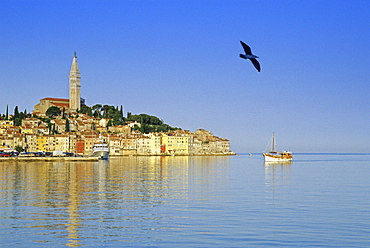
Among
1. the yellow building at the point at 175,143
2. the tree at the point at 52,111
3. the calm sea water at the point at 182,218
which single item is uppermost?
the tree at the point at 52,111

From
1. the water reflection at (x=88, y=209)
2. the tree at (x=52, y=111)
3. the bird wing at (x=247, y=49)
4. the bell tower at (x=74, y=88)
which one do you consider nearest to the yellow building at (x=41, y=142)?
the tree at (x=52, y=111)

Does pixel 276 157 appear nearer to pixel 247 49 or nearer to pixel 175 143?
pixel 175 143

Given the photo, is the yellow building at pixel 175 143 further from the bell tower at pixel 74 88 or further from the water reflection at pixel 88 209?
the water reflection at pixel 88 209

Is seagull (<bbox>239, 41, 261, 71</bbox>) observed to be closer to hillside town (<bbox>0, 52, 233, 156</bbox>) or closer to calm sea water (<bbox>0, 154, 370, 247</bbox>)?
calm sea water (<bbox>0, 154, 370, 247</bbox>)

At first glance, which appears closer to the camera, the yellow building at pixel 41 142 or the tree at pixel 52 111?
the yellow building at pixel 41 142

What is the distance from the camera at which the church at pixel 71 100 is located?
119125mm

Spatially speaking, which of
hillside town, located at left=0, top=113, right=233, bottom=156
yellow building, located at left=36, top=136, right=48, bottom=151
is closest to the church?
hillside town, located at left=0, top=113, right=233, bottom=156

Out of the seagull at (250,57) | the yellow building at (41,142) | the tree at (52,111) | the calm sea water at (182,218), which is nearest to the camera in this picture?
the seagull at (250,57)

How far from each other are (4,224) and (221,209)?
7.04 m

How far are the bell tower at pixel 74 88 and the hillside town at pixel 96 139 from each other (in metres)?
8.42

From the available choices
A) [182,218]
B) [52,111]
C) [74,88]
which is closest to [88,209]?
[182,218]

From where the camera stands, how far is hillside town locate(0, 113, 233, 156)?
9062 cm

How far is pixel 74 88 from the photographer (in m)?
124

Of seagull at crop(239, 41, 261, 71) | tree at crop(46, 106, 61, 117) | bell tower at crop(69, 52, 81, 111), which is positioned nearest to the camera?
seagull at crop(239, 41, 261, 71)
